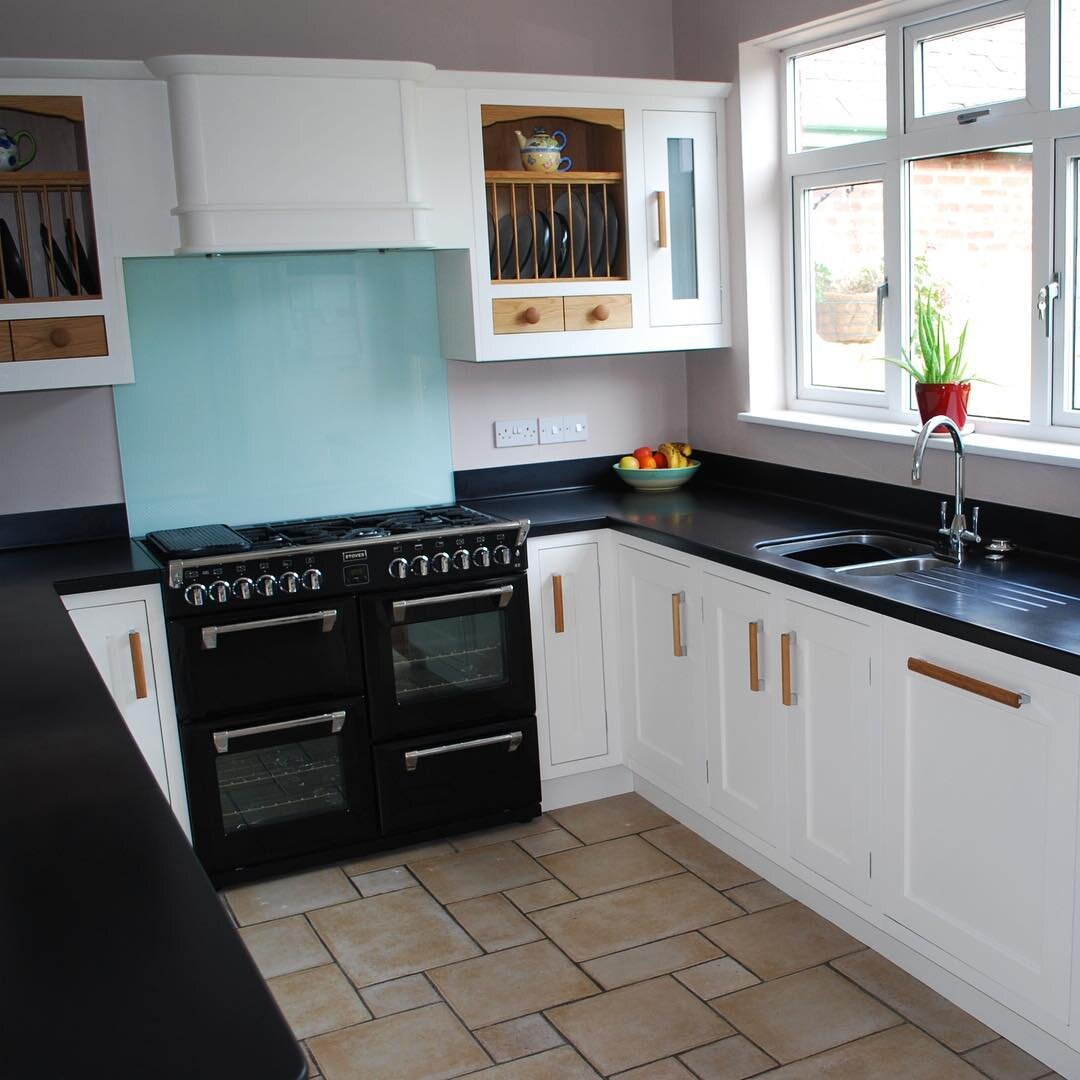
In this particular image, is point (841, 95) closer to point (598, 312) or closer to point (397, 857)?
point (598, 312)

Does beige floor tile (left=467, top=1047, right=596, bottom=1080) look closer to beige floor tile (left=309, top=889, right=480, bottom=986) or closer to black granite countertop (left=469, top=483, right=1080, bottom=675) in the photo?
beige floor tile (left=309, top=889, right=480, bottom=986)

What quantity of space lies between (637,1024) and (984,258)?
211 cm

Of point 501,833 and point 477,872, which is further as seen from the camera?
point 501,833

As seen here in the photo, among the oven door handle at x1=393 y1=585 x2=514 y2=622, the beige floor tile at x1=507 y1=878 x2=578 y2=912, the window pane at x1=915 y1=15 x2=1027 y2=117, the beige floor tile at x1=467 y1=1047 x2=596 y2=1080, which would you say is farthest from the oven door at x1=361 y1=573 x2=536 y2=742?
the window pane at x1=915 y1=15 x2=1027 y2=117

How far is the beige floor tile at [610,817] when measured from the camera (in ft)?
12.3

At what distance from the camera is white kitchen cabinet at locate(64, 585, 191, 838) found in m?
3.28

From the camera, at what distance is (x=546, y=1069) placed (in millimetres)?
2619

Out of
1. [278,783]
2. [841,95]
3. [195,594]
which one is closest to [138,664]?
[195,594]

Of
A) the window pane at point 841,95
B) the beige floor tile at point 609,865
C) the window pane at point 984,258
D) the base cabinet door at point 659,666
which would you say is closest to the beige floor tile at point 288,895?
the beige floor tile at point 609,865

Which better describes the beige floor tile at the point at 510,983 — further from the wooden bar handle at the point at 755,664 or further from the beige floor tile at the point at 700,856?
the wooden bar handle at the point at 755,664

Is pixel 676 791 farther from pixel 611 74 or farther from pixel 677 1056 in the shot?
pixel 611 74

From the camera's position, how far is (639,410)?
4.49m

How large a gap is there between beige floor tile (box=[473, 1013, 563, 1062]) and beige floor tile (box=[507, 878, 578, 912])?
52 cm

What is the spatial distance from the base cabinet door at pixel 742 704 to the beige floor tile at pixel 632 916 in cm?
23
